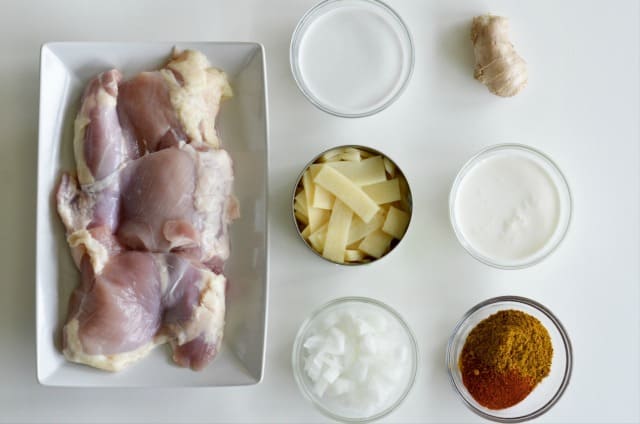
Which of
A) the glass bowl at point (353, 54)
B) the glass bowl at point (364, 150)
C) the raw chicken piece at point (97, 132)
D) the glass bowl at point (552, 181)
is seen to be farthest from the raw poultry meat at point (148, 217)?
the glass bowl at point (552, 181)

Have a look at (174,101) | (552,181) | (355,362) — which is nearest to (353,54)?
(174,101)

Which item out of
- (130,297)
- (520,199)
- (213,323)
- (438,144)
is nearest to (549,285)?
(520,199)

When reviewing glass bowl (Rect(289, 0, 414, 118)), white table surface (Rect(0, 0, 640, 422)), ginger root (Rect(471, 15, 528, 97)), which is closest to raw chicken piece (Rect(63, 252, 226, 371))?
white table surface (Rect(0, 0, 640, 422))

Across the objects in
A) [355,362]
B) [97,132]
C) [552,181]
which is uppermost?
[97,132]

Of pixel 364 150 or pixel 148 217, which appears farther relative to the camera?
pixel 364 150

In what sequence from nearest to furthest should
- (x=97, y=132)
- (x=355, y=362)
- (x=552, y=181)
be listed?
(x=97, y=132) → (x=355, y=362) → (x=552, y=181)

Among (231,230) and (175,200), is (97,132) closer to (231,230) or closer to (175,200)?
(175,200)

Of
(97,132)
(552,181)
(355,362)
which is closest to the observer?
(97,132)
